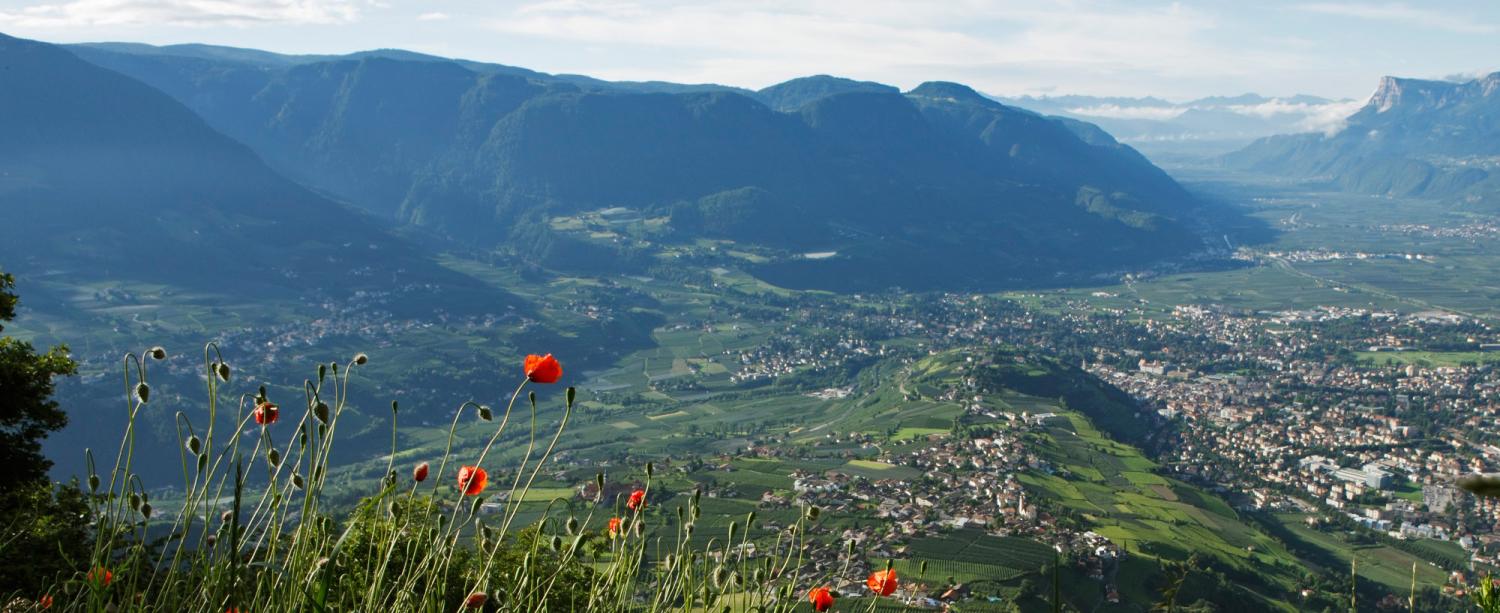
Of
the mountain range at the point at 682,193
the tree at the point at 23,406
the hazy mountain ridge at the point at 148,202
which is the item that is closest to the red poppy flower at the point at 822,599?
the tree at the point at 23,406

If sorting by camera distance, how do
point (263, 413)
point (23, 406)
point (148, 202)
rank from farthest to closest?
point (148, 202)
point (23, 406)
point (263, 413)

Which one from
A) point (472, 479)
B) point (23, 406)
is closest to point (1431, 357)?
point (23, 406)

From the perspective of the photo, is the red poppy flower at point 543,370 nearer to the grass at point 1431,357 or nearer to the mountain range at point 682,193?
the grass at point 1431,357

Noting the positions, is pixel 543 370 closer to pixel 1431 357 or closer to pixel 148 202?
pixel 1431 357

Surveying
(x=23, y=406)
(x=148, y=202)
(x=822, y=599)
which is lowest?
(x=148, y=202)

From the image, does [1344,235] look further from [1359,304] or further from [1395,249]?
[1359,304]

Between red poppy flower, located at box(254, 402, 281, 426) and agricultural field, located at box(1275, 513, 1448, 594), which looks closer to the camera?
red poppy flower, located at box(254, 402, 281, 426)

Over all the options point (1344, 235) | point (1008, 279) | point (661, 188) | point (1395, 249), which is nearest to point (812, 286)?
point (1008, 279)

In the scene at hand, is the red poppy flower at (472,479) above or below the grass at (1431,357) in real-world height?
above

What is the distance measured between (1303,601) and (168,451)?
63.1 m

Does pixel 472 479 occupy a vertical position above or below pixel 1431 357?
above

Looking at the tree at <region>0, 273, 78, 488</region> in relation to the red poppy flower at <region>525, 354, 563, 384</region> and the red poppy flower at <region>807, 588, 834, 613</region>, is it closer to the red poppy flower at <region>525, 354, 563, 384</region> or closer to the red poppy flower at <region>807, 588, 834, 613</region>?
the red poppy flower at <region>525, 354, 563, 384</region>

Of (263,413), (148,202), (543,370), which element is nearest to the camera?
(263,413)

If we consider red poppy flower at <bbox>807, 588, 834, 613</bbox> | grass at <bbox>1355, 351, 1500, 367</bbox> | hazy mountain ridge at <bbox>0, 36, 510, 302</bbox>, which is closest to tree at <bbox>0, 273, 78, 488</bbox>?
red poppy flower at <bbox>807, 588, 834, 613</bbox>
